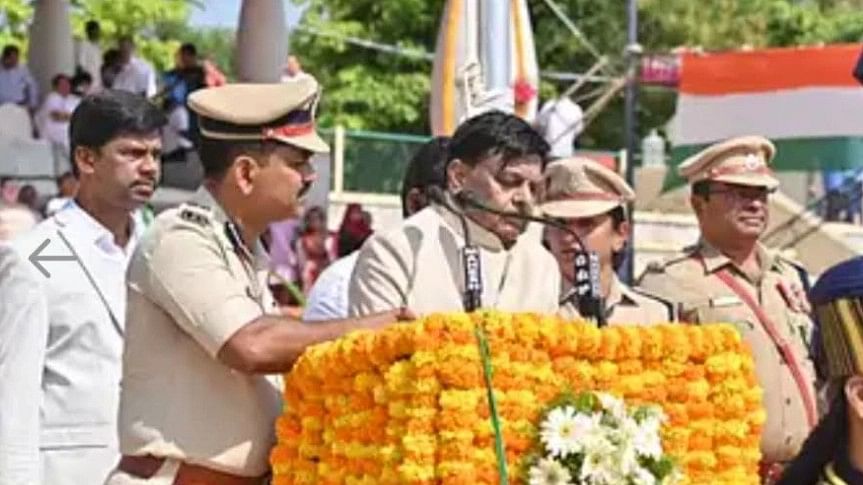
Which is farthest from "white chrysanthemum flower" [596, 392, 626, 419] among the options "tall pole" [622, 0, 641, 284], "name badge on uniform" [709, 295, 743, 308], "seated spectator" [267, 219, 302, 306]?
"tall pole" [622, 0, 641, 284]

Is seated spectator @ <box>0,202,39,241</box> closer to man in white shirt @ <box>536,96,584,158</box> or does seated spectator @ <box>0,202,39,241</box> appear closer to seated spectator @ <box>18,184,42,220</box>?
seated spectator @ <box>18,184,42,220</box>

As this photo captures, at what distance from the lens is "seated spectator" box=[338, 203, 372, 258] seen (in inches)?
691

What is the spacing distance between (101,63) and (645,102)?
23830 mm

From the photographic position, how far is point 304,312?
7000 millimetres

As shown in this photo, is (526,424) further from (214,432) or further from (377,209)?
(377,209)

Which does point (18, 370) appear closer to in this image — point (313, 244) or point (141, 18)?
point (313, 244)

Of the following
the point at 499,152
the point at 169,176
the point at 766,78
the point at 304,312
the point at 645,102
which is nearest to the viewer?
the point at 499,152

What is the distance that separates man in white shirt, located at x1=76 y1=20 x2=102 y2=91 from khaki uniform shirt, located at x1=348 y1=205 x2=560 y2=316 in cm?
1568

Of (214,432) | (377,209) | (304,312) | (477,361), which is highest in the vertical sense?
(477,361)

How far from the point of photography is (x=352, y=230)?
18.2 m

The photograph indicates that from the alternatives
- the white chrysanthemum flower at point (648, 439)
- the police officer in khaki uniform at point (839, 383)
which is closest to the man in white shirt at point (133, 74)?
the white chrysanthemum flower at point (648, 439)

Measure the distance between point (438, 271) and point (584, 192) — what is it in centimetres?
158

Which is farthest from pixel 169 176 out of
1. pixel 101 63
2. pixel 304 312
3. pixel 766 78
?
pixel 304 312

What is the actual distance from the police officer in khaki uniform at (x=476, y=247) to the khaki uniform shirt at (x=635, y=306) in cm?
107
